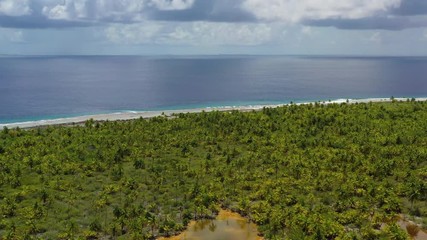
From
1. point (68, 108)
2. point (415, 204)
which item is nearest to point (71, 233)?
point (415, 204)

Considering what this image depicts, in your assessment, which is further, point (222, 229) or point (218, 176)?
point (218, 176)

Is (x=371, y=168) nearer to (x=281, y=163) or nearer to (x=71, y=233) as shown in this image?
(x=281, y=163)

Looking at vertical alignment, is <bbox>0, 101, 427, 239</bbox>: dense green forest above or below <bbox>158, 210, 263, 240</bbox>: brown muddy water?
A: above

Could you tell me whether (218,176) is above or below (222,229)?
above

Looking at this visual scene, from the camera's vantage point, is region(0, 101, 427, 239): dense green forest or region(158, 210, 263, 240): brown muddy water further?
region(0, 101, 427, 239): dense green forest
